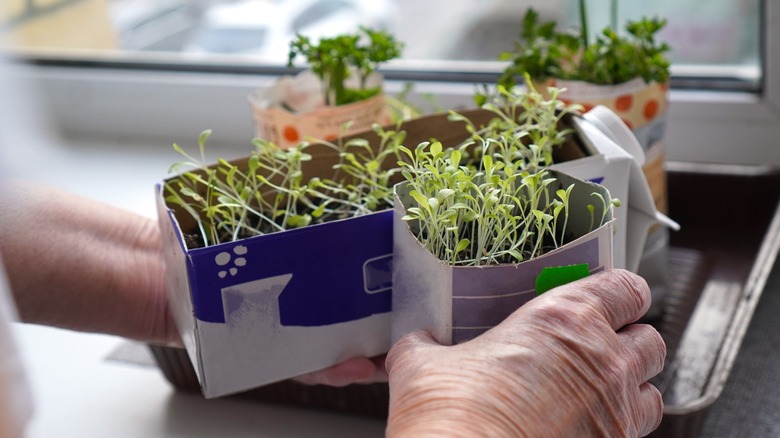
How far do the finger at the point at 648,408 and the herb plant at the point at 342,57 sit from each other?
425mm

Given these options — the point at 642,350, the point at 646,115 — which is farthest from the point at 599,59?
the point at 642,350

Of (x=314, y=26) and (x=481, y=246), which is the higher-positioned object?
(x=314, y=26)

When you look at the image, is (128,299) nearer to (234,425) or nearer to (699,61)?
(234,425)

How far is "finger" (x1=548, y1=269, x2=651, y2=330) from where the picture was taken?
0.52 metres

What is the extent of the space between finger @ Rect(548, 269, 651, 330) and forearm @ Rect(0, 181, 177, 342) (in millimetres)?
393

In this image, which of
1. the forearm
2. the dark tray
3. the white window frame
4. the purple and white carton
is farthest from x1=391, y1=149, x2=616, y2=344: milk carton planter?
the white window frame

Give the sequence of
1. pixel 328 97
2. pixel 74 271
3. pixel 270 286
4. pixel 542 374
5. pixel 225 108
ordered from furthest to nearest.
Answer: pixel 225 108
pixel 328 97
pixel 74 271
pixel 270 286
pixel 542 374

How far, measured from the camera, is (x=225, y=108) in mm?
1308

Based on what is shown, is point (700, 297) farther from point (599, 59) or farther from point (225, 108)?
point (225, 108)

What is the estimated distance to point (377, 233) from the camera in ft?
1.99

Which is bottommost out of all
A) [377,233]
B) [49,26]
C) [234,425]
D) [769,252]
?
[234,425]

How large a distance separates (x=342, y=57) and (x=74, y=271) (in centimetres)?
32

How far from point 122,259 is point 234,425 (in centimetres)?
19

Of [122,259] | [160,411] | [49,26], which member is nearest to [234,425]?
[160,411]
